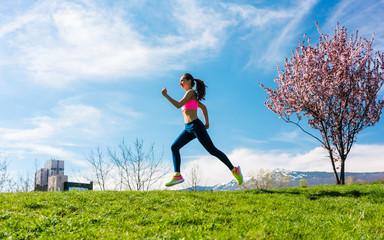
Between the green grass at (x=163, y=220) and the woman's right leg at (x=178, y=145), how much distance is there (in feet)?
3.59

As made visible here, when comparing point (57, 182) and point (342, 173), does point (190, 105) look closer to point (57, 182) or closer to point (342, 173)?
point (342, 173)

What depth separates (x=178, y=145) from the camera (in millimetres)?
9367

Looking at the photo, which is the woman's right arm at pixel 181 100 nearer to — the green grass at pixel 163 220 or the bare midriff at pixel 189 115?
the bare midriff at pixel 189 115

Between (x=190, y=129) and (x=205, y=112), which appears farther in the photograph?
(x=205, y=112)

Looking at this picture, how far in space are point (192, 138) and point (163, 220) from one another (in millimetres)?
3334

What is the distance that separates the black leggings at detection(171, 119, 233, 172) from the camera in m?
9.24

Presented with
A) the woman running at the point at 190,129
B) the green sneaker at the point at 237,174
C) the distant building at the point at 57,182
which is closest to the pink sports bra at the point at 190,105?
the woman running at the point at 190,129

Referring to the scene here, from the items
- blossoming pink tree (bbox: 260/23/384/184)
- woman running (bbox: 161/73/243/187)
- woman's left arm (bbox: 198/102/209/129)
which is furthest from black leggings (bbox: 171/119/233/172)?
blossoming pink tree (bbox: 260/23/384/184)

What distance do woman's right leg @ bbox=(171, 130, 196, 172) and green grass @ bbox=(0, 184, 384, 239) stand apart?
109cm

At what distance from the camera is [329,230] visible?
6.19 meters

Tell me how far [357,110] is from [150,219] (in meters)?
21.9

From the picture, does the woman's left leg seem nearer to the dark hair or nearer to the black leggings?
the black leggings

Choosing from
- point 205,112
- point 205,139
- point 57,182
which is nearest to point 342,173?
point 205,112

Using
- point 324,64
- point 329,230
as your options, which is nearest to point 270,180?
point 324,64
